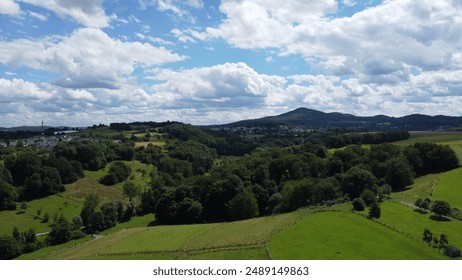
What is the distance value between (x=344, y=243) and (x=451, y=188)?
46.6m

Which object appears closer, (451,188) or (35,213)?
(451,188)

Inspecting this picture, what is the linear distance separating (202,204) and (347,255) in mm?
59189

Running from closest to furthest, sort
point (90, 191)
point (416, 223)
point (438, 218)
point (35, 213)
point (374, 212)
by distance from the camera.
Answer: point (416, 223) < point (374, 212) < point (438, 218) < point (35, 213) < point (90, 191)

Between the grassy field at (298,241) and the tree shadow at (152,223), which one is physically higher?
the grassy field at (298,241)

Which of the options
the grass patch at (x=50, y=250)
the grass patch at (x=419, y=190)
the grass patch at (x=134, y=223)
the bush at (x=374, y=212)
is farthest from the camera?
the grass patch at (x=134, y=223)

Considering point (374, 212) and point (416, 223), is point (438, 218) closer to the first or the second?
point (416, 223)

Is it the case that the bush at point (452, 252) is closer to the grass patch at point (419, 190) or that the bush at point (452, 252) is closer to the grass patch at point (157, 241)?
the grass patch at point (419, 190)

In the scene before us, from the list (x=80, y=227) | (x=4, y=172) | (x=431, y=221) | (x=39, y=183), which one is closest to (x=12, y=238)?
(x=80, y=227)

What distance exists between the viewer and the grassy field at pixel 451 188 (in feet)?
230

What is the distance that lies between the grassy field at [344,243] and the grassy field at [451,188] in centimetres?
2468

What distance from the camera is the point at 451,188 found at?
7956 centimetres

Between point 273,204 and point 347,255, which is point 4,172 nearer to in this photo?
point 273,204

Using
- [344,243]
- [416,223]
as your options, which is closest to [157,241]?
[344,243]

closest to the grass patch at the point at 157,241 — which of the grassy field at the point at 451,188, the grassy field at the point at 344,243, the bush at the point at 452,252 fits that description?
the grassy field at the point at 344,243
